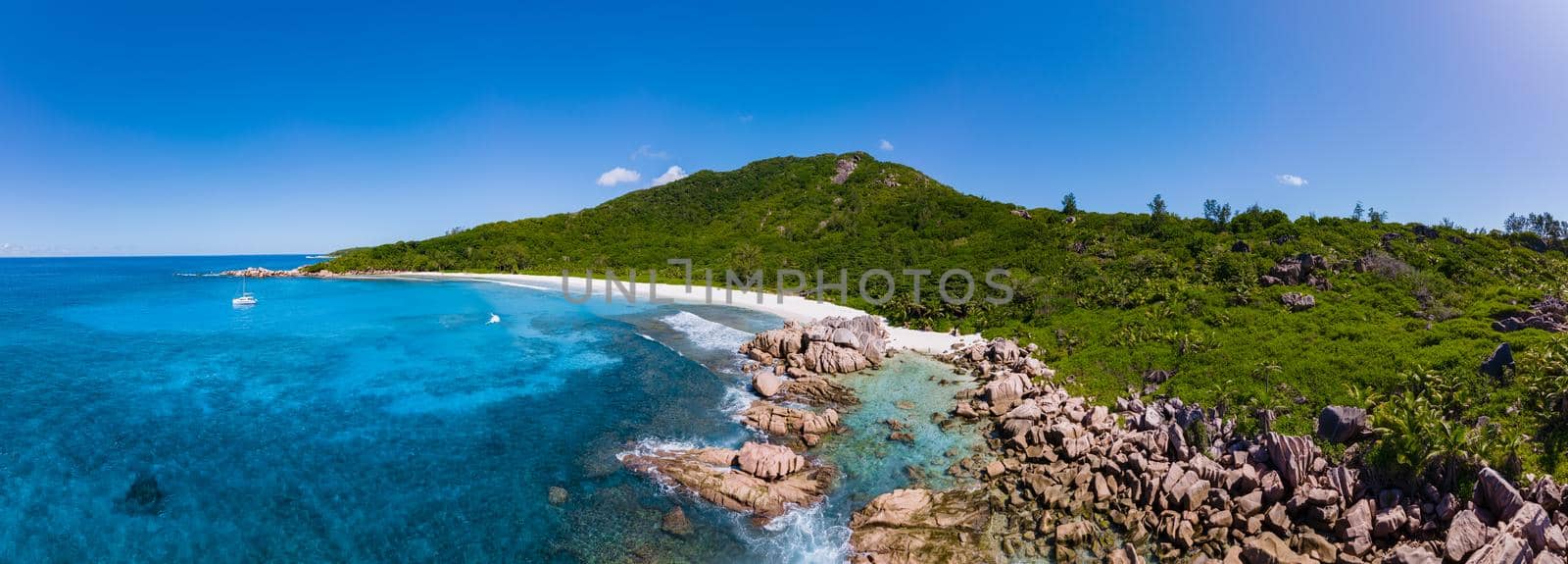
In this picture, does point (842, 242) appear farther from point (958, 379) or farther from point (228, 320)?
point (228, 320)

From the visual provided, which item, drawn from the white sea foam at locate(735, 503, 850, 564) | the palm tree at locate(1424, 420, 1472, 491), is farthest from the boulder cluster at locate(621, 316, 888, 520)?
the palm tree at locate(1424, 420, 1472, 491)

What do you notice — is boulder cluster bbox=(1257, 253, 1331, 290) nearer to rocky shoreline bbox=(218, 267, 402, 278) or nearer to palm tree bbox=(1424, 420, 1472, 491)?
palm tree bbox=(1424, 420, 1472, 491)

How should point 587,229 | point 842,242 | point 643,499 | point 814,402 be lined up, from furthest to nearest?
point 587,229
point 842,242
point 814,402
point 643,499

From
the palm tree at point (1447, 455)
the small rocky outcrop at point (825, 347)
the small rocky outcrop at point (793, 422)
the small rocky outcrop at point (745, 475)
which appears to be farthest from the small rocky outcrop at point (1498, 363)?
the small rocky outcrop at point (825, 347)

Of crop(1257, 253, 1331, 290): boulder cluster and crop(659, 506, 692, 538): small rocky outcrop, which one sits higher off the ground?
crop(1257, 253, 1331, 290): boulder cluster

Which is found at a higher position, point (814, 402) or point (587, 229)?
point (587, 229)

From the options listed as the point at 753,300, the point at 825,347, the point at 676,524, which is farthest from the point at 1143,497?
the point at 753,300

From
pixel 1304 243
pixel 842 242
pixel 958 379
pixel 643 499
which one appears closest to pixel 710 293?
pixel 842 242
